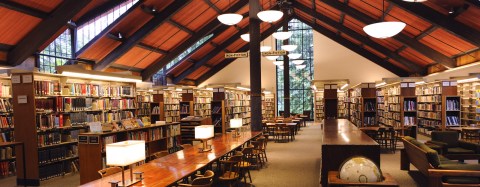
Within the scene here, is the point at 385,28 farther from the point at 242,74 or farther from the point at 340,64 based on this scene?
the point at 242,74

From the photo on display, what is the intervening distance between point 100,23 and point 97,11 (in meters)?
1.30

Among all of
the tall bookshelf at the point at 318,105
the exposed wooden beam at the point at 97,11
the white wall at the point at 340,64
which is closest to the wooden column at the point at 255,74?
the exposed wooden beam at the point at 97,11

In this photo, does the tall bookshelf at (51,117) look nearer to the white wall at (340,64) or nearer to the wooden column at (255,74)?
the wooden column at (255,74)

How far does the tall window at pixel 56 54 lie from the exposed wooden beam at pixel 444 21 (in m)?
11.2

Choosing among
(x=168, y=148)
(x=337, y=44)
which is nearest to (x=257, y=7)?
(x=168, y=148)

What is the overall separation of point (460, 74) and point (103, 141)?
42.4 ft

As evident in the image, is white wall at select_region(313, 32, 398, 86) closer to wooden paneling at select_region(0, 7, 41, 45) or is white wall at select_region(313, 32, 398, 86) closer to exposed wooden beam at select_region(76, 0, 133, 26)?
exposed wooden beam at select_region(76, 0, 133, 26)

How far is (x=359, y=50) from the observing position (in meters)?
22.5

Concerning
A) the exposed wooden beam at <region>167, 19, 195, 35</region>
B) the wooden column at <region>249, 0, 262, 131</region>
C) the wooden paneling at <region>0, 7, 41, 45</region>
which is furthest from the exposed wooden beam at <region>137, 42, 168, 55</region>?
the wooden column at <region>249, 0, 262, 131</region>

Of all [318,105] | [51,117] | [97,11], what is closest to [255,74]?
[51,117]

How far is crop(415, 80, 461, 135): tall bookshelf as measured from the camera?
1262 centimetres

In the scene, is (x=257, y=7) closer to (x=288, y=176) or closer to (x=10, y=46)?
(x=288, y=176)

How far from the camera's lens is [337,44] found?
23.1 metres

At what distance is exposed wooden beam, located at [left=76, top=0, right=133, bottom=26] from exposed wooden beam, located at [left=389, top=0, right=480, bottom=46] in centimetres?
863
